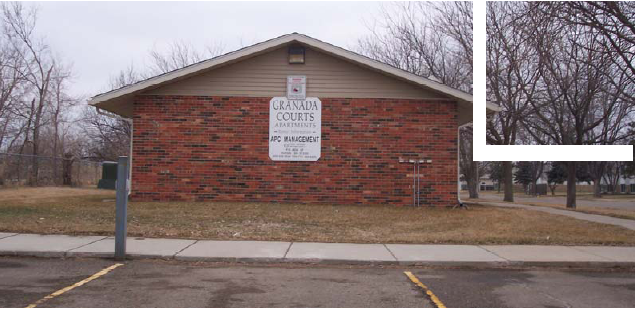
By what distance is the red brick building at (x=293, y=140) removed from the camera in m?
14.6

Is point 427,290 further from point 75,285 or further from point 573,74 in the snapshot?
point 573,74

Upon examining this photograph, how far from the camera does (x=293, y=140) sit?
14.6 metres

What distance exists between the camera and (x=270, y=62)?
1473 cm

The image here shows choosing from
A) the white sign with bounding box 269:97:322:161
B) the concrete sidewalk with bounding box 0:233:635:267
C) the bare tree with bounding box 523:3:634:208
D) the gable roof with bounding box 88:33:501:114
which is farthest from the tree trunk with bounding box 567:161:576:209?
the concrete sidewalk with bounding box 0:233:635:267

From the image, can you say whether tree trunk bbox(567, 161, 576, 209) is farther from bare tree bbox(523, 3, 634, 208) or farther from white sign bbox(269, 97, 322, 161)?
white sign bbox(269, 97, 322, 161)

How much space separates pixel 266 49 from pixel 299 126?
A: 240 centimetres

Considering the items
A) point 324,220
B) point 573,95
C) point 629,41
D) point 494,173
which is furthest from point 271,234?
point 494,173

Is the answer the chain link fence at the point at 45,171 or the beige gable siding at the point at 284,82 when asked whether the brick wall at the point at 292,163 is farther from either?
the chain link fence at the point at 45,171

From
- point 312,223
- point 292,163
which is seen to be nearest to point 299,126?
point 292,163

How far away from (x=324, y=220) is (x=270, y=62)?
5.62 meters

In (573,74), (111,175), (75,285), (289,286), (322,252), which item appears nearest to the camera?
(75,285)

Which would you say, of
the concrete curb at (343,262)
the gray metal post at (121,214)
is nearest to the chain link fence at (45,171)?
the concrete curb at (343,262)

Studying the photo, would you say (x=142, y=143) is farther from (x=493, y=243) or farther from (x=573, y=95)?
(x=573, y=95)

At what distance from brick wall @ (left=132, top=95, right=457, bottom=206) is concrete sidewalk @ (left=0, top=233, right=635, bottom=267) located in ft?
19.1
